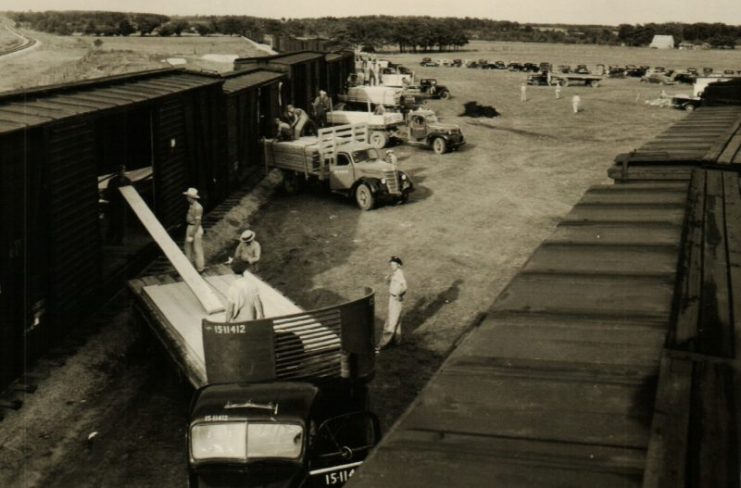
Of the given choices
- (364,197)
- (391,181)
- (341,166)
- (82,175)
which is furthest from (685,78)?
(82,175)

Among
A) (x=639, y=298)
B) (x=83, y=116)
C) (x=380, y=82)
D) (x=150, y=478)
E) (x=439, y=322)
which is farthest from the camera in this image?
(x=380, y=82)

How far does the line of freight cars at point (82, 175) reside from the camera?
34.2 ft

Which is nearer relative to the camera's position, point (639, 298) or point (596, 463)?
point (596, 463)

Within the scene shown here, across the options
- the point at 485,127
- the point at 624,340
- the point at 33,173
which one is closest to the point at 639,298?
the point at 624,340

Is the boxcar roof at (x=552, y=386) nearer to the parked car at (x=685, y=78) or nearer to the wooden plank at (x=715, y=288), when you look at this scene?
the wooden plank at (x=715, y=288)

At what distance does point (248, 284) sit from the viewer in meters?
8.91

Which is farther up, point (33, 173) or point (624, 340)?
point (33, 173)

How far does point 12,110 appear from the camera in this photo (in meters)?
11.5

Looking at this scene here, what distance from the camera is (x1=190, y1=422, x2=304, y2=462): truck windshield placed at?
6.87 m

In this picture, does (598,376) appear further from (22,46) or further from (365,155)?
(22,46)

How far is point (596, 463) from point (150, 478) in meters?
6.02

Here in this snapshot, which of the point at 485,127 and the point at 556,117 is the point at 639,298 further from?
the point at 556,117

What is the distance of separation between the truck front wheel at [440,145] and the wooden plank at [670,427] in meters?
23.2

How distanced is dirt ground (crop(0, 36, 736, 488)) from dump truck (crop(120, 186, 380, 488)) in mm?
1064
